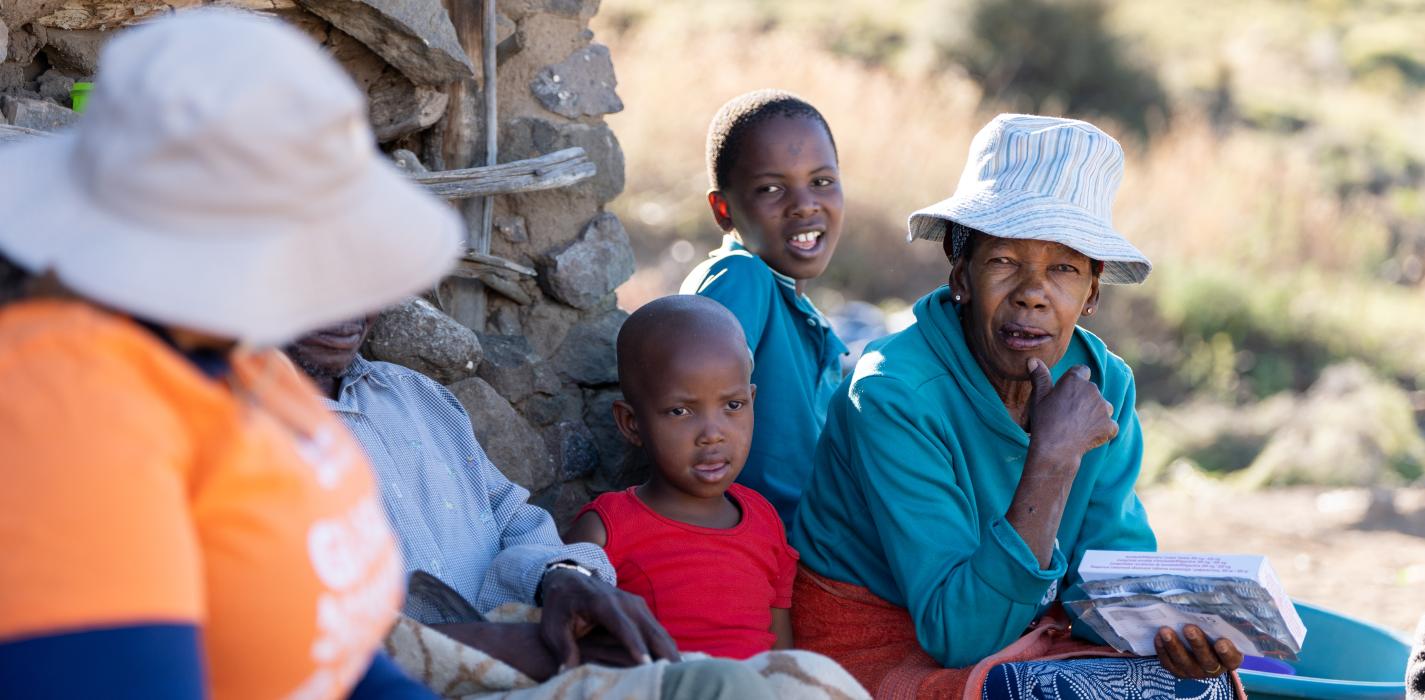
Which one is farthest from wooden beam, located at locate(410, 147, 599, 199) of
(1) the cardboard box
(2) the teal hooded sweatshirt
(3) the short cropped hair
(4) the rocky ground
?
(4) the rocky ground

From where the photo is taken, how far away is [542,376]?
11.4ft

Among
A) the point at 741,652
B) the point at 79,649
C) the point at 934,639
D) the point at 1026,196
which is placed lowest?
the point at 741,652

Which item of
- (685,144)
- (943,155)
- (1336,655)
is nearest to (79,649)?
(1336,655)

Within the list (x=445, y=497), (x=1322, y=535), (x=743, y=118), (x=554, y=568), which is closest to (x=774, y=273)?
(x=743, y=118)

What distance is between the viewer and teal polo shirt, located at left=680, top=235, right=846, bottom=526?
3383 mm

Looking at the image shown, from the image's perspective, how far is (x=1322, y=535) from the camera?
7.06 meters

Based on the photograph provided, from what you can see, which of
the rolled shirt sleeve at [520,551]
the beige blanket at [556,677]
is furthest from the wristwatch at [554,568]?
the beige blanket at [556,677]

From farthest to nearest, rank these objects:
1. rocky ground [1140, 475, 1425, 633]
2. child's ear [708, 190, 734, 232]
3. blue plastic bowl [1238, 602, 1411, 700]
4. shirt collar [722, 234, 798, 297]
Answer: rocky ground [1140, 475, 1425, 633]
child's ear [708, 190, 734, 232]
shirt collar [722, 234, 798, 297]
blue plastic bowl [1238, 602, 1411, 700]

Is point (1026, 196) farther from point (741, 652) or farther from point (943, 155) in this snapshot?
point (943, 155)

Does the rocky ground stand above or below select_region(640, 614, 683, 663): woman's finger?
below

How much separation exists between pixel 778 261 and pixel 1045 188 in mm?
1050

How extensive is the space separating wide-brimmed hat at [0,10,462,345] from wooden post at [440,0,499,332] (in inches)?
80.2

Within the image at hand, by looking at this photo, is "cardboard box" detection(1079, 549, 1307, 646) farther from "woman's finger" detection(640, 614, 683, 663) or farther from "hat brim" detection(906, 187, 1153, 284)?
"woman's finger" detection(640, 614, 683, 663)

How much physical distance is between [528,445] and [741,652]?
0.82 meters
